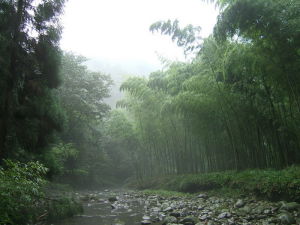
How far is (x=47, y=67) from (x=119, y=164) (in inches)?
899

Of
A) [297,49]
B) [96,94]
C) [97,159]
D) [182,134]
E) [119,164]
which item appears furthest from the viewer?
[119,164]

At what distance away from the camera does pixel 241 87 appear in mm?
8164

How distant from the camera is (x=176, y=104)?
9211 mm

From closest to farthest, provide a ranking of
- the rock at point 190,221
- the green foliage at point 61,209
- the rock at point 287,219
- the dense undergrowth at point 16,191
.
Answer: the dense undergrowth at point 16,191
the rock at point 287,219
the rock at point 190,221
the green foliage at point 61,209

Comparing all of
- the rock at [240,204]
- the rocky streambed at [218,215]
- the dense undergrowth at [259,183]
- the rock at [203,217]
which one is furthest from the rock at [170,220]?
the dense undergrowth at [259,183]

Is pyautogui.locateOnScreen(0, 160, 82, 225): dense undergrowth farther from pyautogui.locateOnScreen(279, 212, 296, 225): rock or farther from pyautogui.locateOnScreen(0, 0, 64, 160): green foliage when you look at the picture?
pyautogui.locateOnScreen(279, 212, 296, 225): rock

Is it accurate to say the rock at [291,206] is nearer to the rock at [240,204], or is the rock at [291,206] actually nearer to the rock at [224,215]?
the rock at [224,215]

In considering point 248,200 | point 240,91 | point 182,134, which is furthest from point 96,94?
point 248,200

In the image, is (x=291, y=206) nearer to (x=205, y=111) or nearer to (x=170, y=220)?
(x=170, y=220)

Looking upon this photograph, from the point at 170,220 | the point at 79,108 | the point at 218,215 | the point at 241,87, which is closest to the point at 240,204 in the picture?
the point at 218,215

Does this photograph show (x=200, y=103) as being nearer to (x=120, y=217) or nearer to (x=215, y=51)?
(x=215, y=51)

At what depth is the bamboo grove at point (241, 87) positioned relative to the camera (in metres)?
5.00

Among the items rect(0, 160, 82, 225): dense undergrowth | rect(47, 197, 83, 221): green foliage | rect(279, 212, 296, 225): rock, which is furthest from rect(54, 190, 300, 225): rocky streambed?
rect(0, 160, 82, 225): dense undergrowth

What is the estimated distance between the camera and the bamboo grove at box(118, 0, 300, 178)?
4996mm
